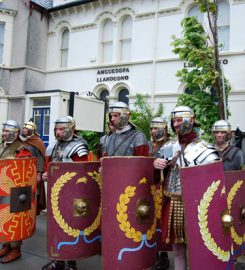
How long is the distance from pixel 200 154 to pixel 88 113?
521cm

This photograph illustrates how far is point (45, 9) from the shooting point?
49.0ft

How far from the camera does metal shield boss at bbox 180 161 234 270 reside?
99.0 inches

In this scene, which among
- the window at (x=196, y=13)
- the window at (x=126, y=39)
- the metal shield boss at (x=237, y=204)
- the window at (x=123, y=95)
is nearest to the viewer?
the metal shield boss at (x=237, y=204)

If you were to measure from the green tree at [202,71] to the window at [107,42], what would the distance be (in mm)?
6273

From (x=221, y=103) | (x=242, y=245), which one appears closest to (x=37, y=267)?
(x=242, y=245)

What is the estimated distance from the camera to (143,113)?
1152 centimetres

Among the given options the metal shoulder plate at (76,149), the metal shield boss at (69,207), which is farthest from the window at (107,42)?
the metal shield boss at (69,207)

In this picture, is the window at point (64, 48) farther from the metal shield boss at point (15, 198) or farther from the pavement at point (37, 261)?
the metal shield boss at point (15, 198)

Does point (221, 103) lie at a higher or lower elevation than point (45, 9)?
lower

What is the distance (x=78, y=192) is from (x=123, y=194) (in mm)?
607

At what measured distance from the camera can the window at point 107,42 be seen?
45.9 ft

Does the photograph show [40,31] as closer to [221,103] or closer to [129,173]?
[221,103]

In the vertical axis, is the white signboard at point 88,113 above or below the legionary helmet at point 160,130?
above

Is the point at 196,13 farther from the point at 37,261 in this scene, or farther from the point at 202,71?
the point at 37,261
